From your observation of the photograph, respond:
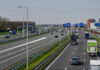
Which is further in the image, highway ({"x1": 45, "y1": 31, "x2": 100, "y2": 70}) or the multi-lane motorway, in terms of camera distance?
the multi-lane motorway

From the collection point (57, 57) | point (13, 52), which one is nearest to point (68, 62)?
point (57, 57)

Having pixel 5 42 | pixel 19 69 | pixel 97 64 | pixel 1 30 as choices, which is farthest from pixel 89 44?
pixel 1 30

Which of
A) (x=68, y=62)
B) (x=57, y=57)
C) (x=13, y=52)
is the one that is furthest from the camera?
(x=13, y=52)

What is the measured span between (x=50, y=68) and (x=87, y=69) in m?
6.15

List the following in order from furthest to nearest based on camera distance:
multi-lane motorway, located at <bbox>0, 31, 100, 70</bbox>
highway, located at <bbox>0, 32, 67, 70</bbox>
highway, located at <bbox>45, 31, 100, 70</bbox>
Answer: highway, located at <bbox>0, 32, 67, 70</bbox>
multi-lane motorway, located at <bbox>0, 31, 100, 70</bbox>
highway, located at <bbox>45, 31, 100, 70</bbox>

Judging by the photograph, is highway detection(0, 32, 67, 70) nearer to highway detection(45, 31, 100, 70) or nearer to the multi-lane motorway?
the multi-lane motorway

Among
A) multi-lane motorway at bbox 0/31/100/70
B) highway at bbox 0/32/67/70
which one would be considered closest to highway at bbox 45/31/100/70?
multi-lane motorway at bbox 0/31/100/70

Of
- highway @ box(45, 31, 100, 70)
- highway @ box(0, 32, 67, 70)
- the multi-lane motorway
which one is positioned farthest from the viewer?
highway @ box(0, 32, 67, 70)

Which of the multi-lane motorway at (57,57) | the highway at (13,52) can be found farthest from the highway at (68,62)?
the highway at (13,52)

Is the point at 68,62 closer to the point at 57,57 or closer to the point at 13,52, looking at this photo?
the point at 57,57

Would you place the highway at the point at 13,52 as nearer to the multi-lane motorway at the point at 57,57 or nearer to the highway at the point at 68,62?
the multi-lane motorway at the point at 57,57

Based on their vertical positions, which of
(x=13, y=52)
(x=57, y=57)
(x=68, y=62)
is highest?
(x=13, y=52)

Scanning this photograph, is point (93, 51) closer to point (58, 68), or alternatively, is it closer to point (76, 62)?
point (76, 62)

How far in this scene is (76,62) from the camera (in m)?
39.7
